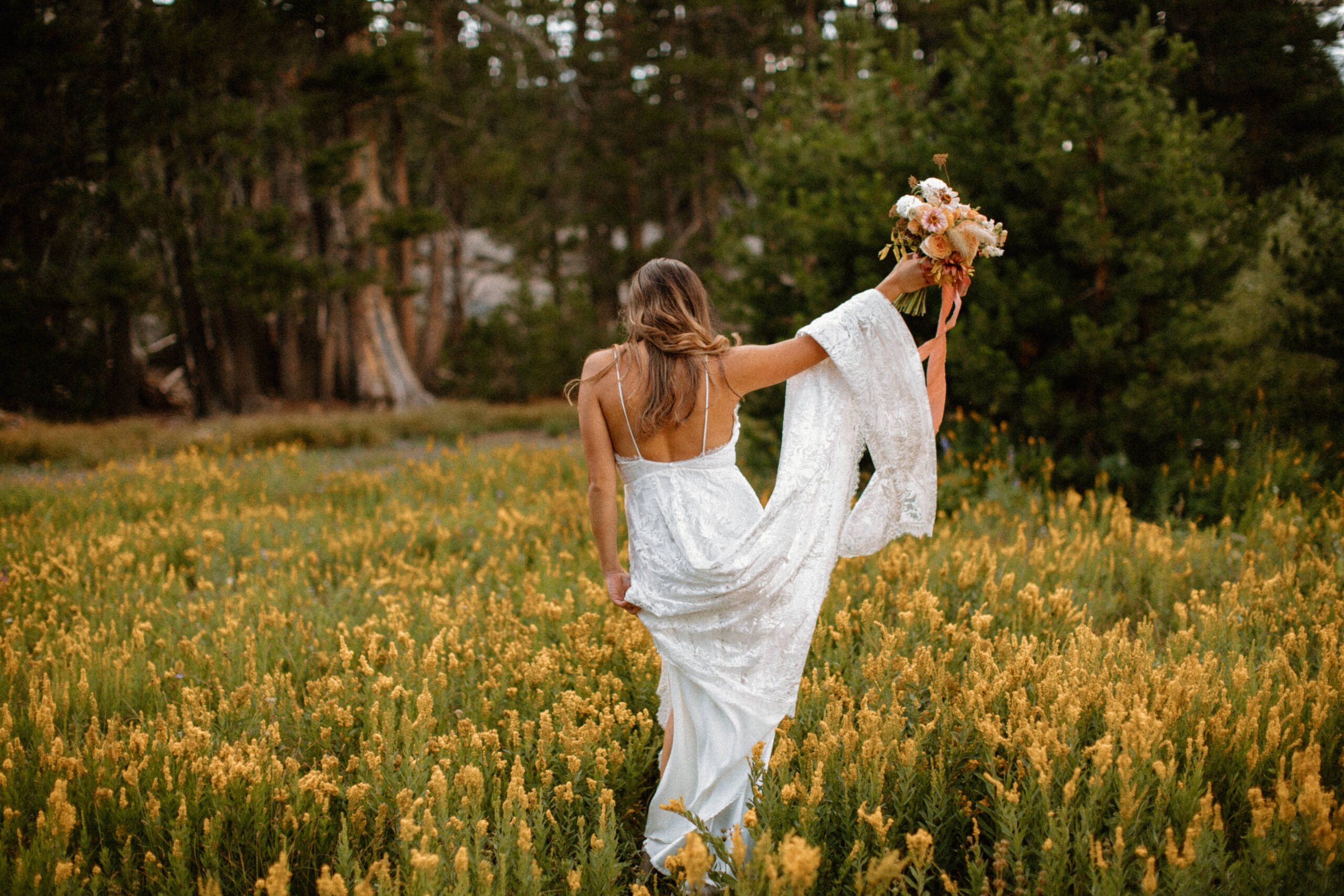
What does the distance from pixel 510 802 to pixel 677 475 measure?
114 centimetres

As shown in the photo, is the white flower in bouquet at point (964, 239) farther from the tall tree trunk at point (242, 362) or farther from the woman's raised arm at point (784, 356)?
the tall tree trunk at point (242, 362)

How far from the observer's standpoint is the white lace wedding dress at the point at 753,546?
112 inches

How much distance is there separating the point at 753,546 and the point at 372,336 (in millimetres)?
15620

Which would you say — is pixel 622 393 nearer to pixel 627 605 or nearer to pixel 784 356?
pixel 784 356

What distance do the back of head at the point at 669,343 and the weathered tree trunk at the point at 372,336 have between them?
14.6m

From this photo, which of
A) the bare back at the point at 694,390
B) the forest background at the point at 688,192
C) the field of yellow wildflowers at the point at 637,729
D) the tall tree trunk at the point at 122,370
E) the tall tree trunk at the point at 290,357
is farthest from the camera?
the tall tree trunk at the point at 290,357

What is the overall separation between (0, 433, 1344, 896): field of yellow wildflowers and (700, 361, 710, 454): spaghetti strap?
0.96m

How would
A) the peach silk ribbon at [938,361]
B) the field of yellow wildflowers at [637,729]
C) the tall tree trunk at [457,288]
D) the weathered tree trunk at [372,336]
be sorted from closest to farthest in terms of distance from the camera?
the field of yellow wildflowers at [637,729] → the peach silk ribbon at [938,361] → the weathered tree trunk at [372,336] → the tall tree trunk at [457,288]

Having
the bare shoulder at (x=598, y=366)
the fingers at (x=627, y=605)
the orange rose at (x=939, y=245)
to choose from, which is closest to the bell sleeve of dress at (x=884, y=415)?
the orange rose at (x=939, y=245)

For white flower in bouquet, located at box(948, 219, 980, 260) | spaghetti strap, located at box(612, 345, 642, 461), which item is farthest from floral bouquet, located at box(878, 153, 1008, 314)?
spaghetti strap, located at box(612, 345, 642, 461)

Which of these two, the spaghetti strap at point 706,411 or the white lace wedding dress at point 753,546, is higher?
the spaghetti strap at point 706,411

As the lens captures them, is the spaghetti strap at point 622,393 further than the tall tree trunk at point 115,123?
No

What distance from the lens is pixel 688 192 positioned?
27547 mm

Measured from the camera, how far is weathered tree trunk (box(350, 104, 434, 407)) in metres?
16.6
